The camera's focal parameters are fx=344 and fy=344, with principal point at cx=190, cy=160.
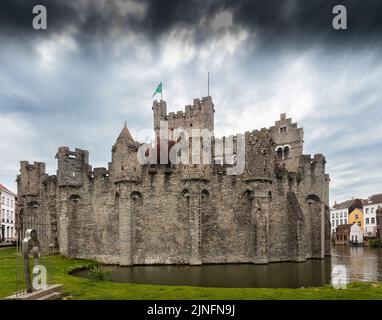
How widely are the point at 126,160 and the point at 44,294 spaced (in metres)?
17.2

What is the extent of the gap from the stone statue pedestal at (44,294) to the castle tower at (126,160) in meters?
15.9

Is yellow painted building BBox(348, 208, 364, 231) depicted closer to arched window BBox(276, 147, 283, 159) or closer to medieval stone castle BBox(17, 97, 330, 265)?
arched window BBox(276, 147, 283, 159)

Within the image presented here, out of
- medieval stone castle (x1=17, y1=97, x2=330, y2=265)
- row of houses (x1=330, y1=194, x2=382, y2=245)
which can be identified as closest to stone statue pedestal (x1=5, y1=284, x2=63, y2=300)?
medieval stone castle (x1=17, y1=97, x2=330, y2=265)

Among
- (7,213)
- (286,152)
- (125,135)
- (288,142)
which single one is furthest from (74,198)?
(7,213)

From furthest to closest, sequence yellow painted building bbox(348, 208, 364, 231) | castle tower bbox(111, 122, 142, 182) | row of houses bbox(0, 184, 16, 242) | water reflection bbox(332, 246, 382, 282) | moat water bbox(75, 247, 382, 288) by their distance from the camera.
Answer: yellow painted building bbox(348, 208, 364, 231) → row of houses bbox(0, 184, 16, 242) → castle tower bbox(111, 122, 142, 182) → water reflection bbox(332, 246, 382, 282) → moat water bbox(75, 247, 382, 288)

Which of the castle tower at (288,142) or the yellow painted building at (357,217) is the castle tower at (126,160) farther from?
the yellow painted building at (357,217)

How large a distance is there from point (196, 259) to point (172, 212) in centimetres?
436

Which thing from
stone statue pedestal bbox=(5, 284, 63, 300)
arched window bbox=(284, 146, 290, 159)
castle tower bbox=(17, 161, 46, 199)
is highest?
arched window bbox=(284, 146, 290, 159)

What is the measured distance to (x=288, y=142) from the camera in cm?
4306

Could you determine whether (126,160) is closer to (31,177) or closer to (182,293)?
(31,177)

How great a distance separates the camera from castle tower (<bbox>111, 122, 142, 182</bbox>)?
2833cm

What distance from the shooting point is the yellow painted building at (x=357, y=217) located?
80.9m

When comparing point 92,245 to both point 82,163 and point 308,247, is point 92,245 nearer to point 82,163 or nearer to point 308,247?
point 82,163

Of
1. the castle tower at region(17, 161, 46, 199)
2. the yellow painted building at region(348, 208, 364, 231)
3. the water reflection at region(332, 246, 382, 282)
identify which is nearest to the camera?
the water reflection at region(332, 246, 382, 282)
